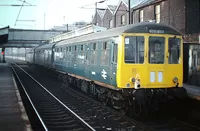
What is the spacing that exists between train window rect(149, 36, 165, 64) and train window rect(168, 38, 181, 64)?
292 mm

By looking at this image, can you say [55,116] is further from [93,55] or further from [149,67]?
[149,67]

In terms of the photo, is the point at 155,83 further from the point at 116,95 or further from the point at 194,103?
the point at 194,103

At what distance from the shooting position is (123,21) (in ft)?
103

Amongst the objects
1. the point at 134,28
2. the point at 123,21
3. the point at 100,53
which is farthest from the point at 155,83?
the point at 123,21

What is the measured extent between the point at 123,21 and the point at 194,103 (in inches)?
798

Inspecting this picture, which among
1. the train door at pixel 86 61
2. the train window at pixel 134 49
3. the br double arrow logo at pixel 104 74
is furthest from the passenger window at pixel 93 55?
the train window at pixel 134 49

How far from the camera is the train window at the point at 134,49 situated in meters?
9.93

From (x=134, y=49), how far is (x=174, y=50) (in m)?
1.53

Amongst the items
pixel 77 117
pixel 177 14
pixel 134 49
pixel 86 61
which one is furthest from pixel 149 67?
pixel 177 14

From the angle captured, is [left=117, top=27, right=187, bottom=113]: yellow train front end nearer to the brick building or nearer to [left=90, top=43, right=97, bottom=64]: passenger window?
[left=90, top=43, right=97, bottom=64]: passenger window

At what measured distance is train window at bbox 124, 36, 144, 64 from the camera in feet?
32.6

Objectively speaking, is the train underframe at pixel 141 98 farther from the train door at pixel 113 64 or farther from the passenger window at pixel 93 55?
the passenger window at pixel 93 55

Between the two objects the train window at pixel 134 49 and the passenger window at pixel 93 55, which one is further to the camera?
the passenger window at pixel 93 55

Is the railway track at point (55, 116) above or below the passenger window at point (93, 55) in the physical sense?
below
